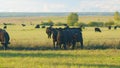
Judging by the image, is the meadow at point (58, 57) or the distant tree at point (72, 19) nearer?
the meadow at point (58, 57)

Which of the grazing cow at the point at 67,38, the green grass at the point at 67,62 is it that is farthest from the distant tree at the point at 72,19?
the green grass at the point at 67,62

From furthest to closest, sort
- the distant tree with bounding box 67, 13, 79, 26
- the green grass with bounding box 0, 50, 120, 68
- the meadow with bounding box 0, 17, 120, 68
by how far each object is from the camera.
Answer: the distant tree with bounding box 67, 13, 79, 26
the meadow with bounding box 0, 17, 120, 68
the green grass with bounding box 0, 50, 120, 68

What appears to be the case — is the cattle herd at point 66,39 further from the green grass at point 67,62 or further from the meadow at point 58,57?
the green grass at point 67,62

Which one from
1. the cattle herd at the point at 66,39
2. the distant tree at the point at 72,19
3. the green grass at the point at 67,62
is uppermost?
the green grass at the point at 67,62

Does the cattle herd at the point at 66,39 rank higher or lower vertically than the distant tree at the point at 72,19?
higher

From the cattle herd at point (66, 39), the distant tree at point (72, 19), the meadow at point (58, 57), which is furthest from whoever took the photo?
the distant tree at point (72, 19)

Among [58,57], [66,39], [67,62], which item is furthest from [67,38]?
[67,62]

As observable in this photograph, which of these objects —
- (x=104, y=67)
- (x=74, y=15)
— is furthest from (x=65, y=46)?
(x=74, y=15)

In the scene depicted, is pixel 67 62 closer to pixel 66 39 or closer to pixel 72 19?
pixel 66 39

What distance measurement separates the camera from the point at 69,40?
31734 millimetres

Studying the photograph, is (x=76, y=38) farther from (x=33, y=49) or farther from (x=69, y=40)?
(x=33, y=49)

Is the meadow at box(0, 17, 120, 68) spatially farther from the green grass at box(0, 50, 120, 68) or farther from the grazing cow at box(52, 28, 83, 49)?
the grazing cow at box(52, 28, 83, 49)

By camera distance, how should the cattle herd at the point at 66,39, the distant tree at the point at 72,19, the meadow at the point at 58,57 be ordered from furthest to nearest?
the distant tree at the point at 72,19 < the cattle herd at the point at 66,39 < the meadow at the point at 58,57

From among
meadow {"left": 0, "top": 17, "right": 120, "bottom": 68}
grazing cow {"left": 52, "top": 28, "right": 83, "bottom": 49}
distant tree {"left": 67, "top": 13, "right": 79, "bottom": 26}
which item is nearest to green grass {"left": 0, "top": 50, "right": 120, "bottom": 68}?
meadow {"left": 0, "top": 17, "right": 120, "bottom": 68}
